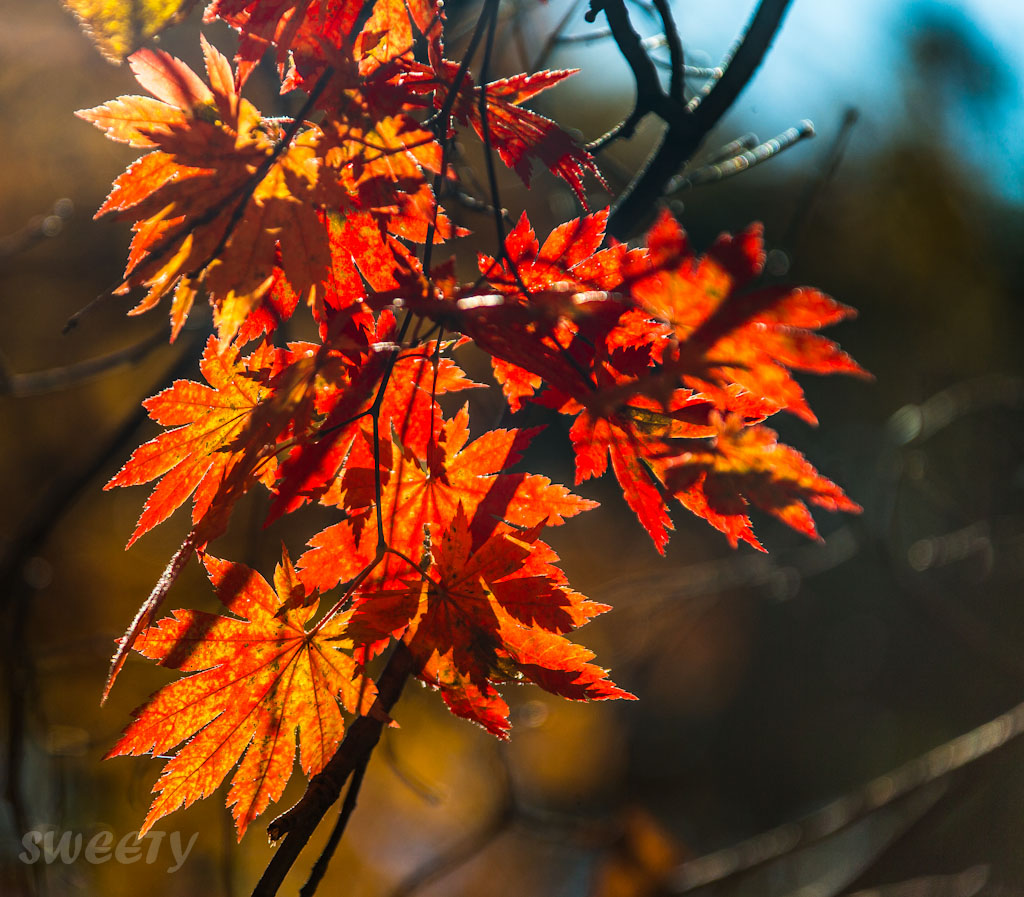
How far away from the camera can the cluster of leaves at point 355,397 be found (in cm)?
61

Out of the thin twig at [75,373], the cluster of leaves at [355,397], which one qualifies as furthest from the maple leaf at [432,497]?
the thin twig at [75,373]

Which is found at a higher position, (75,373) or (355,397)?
(355,397)

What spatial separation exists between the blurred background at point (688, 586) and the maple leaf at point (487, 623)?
0.20m

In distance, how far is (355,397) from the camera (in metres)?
0.66

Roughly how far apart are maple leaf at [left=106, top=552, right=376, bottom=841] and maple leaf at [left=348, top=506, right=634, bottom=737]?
0.06 m

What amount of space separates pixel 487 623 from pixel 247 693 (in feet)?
0.79

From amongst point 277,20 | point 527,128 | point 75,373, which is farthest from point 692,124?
point 75,373

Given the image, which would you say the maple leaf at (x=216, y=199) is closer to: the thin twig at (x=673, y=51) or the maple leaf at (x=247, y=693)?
the maple leaf at (x=247, y=693)

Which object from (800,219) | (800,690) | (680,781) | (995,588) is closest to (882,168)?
(995,588)

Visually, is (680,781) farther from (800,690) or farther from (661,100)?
(661,100)

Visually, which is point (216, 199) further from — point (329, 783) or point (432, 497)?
point (329, 783)

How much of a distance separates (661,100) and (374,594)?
624 millimetres

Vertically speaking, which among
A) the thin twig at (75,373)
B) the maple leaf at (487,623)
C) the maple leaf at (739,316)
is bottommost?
the thin twig at (75,373)

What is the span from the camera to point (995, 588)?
7031 millimetres
